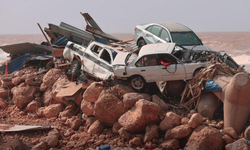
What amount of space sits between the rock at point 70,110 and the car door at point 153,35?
4.46m

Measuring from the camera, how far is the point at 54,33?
1672cm

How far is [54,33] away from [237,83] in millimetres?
12599

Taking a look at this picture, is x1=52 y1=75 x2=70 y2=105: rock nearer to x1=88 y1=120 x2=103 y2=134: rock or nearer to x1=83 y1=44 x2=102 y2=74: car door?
x1=83 y1=44 x2=102 y2=74: car door

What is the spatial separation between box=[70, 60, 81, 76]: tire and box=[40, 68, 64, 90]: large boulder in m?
0.99

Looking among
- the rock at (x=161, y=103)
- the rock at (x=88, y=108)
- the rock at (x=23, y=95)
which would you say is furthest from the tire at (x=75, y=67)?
the rock at (x=161, y=103)

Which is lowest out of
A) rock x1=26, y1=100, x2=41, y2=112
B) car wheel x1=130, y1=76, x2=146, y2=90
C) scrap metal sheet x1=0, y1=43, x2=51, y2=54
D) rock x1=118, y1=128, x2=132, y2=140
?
rock x1=26, y1=100, x2=41, y2=112

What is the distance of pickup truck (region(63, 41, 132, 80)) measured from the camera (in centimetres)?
1028

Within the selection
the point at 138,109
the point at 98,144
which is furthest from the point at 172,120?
the point at 98,144

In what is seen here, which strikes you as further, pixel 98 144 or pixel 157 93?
pixel 157 93

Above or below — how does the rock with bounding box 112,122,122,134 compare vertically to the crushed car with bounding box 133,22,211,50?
below

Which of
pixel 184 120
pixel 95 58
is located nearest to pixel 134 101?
pixel 184 120

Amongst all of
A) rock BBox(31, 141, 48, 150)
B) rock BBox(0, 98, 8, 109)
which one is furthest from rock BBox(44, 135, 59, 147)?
rock BBox(0, 98, 8, 109)

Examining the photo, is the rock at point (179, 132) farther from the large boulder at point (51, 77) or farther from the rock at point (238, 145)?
the large boulder at point (51, 77)

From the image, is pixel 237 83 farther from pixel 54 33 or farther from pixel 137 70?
pixel 54 33
